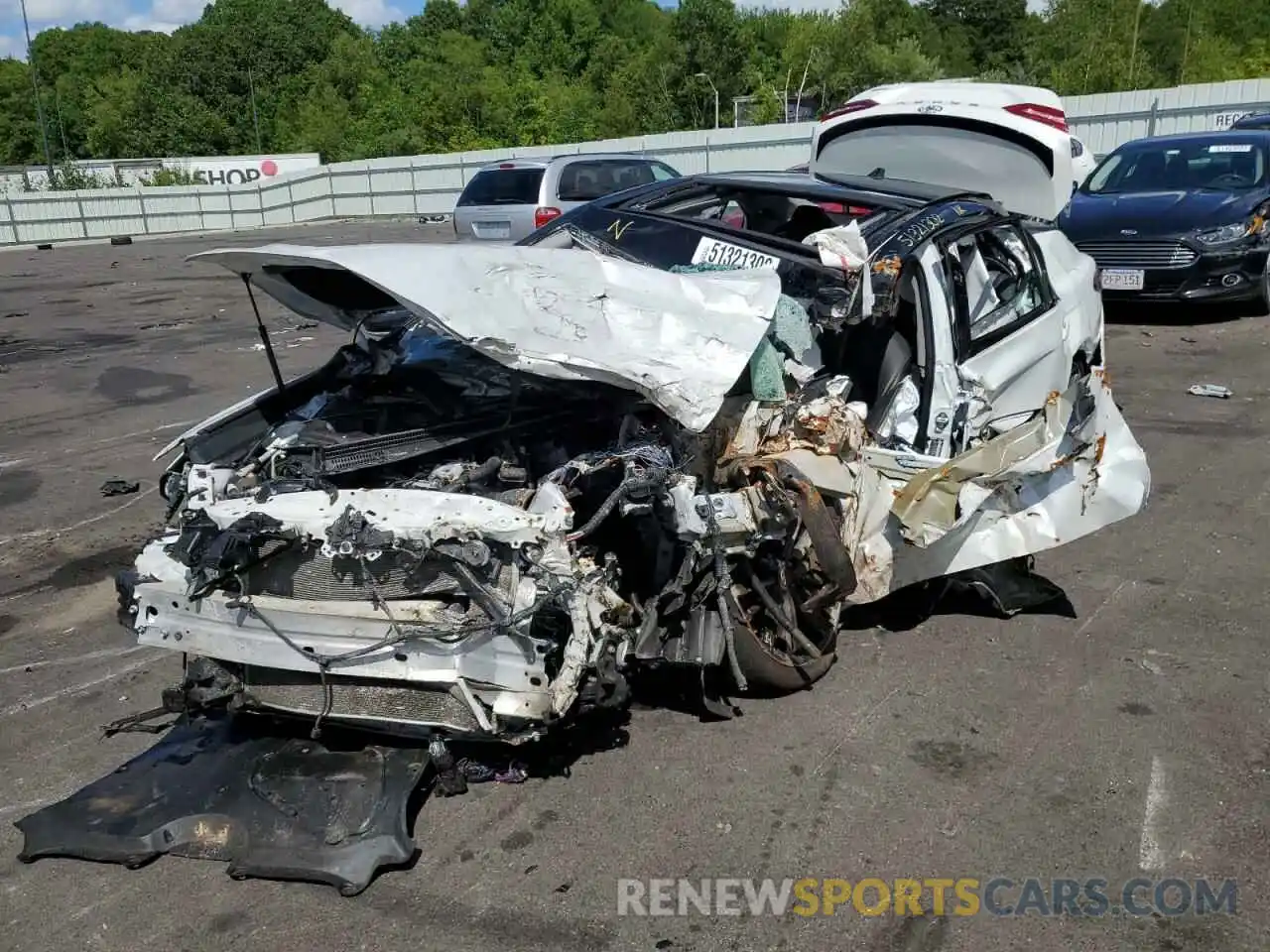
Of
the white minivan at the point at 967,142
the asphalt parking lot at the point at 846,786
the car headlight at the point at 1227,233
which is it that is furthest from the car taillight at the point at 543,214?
the asphalt parking lot at the point at 846,786

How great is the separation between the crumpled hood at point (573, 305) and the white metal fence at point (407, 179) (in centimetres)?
2189

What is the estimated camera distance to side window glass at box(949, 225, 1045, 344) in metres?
5.02

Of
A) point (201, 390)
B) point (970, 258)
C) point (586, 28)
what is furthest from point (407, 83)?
point (970, 258)

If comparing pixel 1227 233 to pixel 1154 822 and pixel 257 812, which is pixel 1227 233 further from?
pixel 257 812

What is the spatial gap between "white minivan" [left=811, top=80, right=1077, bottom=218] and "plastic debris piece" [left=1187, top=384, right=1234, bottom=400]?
7.27 feet

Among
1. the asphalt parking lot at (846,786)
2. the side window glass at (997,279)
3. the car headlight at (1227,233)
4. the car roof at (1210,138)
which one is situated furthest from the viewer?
the car roof at (1210,138)

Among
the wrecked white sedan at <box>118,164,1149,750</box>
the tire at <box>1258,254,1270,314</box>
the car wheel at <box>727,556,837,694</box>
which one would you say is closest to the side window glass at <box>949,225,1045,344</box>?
the wrecked white sedan at <box>118,164,1149,750</box>

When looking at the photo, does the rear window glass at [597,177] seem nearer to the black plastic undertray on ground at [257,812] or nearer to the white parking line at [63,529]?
the white parking line at [63,529]

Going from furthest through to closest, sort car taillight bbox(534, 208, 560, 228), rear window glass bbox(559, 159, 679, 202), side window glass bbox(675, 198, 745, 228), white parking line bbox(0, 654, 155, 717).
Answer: rear window glass bbox(559, 159, 679, 202)
car taillight bbox(534, 208, 560, 228)
side window glass bbox(675, 198, 745, 228)
white parking line bbox(0, 654, 155, 717)

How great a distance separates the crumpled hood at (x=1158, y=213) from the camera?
10.4m

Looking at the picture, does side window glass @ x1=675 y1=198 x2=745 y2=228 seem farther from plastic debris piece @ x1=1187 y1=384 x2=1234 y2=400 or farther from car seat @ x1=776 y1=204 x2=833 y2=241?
plastic debris piece @ x1=1187 y1=384 x2=1234 y2=400

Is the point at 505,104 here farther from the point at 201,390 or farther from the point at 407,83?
the point at 201,390

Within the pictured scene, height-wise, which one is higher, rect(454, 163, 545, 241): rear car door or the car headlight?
rect(454, 163, 545, 241): rear car door

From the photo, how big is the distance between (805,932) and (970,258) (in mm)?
3462
